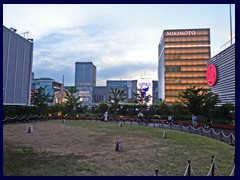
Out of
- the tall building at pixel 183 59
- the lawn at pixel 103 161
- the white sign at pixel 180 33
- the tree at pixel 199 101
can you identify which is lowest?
the lawn at pixel 103 161

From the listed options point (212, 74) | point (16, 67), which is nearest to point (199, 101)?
point (212, 74)

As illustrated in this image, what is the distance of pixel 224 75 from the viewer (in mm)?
36375

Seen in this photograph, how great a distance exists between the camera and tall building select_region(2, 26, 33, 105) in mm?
27469

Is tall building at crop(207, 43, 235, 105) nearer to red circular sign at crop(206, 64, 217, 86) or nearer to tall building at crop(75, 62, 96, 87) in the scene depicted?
red circular sign at crop(206, 64, 217, 86)

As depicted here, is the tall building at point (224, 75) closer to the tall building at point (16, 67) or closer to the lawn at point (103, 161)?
the lawn at point (103, 161)

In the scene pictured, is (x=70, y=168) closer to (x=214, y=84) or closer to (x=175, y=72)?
(x=214, y=84)

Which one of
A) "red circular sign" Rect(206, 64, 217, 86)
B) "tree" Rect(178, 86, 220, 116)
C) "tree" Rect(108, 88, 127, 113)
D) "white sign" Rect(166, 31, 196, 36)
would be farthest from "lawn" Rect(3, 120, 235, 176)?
"white sign" Rect(166, 31, 196, 36)

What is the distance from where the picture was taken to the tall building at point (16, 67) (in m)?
27.5

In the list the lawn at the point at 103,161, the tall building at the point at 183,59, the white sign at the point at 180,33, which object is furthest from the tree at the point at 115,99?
the white sign at the point at 180,33

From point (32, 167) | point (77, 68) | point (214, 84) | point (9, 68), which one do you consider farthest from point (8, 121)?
point (77, 68)

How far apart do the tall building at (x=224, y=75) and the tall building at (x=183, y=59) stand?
43947 mm

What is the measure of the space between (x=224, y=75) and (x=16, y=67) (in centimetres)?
3308

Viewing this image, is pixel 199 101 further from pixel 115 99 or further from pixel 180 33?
pixel 180 33

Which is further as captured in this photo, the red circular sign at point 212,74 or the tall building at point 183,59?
the tall building at point 183,59
